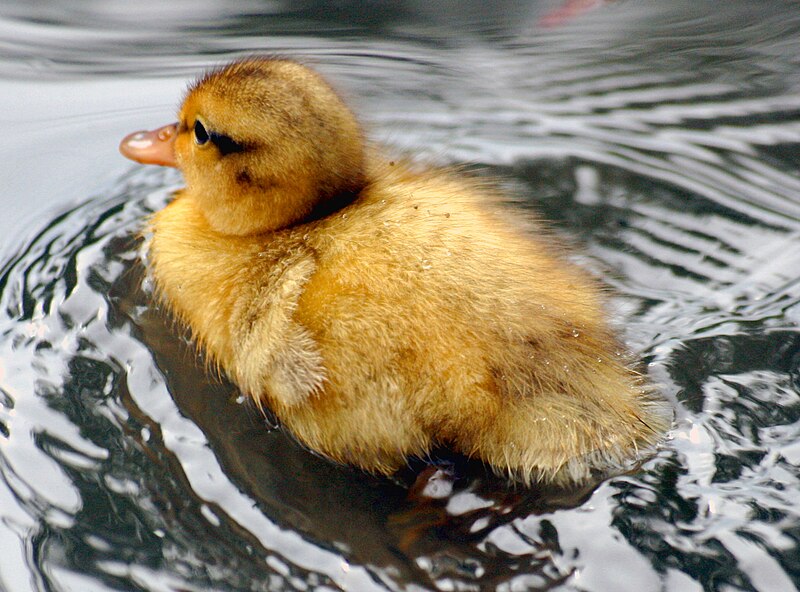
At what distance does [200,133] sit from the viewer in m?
2.15

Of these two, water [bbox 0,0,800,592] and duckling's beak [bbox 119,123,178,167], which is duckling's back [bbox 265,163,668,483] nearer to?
water [bbox 0,0,800,592]

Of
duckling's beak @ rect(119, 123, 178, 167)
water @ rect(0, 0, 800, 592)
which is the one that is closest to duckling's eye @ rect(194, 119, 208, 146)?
duckling's beak @ rect(119, 123, 178, 167)

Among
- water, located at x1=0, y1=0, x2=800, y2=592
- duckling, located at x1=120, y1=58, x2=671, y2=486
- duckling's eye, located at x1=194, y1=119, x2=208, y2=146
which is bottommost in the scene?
water, located at x1=0, y1=0, x2=800, y2=592

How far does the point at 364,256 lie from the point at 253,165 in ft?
1.06

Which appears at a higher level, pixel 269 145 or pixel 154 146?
pixel 269 145

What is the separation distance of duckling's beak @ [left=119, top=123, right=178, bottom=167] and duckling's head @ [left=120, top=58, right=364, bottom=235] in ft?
0.50

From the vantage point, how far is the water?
174cm

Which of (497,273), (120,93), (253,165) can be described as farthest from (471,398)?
(120,93)

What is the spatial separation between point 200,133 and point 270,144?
21 cm

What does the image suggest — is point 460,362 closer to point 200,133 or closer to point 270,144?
point 270,144

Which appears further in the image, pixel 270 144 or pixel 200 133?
pixel 200 133

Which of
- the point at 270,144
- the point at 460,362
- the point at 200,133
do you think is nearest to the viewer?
the point at 460,362

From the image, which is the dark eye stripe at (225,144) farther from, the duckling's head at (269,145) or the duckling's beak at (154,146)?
the duckling's beak at (154,146)

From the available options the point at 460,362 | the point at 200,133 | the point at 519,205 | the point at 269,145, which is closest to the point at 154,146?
the point at 200,133
